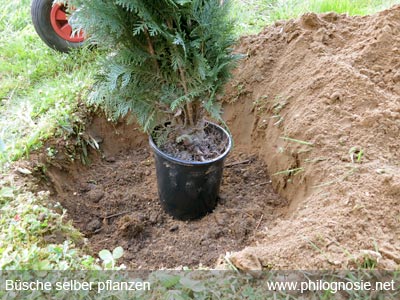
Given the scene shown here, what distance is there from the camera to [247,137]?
3.97m

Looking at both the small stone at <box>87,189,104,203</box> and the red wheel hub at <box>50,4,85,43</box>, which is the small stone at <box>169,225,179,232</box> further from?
the red wheel hub at <box>50,4,85,43</box>

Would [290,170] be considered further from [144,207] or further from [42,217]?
[42,217]

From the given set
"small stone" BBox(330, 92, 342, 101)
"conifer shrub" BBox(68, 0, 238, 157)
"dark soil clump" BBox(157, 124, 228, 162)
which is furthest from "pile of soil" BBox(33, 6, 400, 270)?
"conifer shrub" BBox(68, 0, 238, 157)

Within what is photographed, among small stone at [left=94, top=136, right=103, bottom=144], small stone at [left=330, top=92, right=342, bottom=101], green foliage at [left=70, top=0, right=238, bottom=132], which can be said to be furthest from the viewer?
small stone at [left=94, top=136, right=103, bottom=144]

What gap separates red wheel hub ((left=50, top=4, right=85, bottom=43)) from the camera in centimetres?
471

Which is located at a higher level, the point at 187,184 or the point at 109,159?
the point at 187,184

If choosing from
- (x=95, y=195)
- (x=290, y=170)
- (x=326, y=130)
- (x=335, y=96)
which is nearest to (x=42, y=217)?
(x=95, y=195)

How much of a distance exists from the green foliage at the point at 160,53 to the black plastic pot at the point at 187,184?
326mm

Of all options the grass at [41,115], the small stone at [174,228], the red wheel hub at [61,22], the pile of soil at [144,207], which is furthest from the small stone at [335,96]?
the red wheel hub at [61,22]

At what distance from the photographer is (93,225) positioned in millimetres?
3236

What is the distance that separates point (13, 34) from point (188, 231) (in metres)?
4.02

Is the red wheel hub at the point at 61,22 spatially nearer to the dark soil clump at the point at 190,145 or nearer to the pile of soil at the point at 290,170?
the pile of soil at the point at 290,170

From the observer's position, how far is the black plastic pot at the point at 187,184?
9.86 ft

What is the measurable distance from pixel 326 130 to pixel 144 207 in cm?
154
